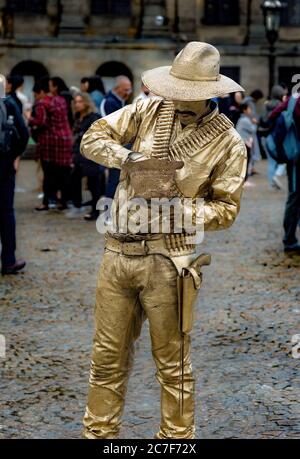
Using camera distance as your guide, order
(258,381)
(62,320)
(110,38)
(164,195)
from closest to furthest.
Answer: (164,195), (258,381), (62,320), (110,38)

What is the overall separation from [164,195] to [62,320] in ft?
10.6

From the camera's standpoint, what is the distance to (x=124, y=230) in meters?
4.50

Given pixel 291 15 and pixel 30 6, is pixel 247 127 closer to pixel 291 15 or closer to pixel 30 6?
pixel 30 6

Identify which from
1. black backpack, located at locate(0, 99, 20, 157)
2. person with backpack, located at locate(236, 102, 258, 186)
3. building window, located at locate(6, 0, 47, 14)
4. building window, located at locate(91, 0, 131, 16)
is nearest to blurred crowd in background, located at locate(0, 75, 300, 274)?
person with backpack, located at locate(236, 102, 258, 186)

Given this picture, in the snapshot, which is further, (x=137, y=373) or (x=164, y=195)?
(x=137, y=373)

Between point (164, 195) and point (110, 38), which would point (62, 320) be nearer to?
point (164, 195)

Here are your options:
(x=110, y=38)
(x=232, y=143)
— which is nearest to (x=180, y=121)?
(x=232, y=143)

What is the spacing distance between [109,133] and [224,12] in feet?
90.3

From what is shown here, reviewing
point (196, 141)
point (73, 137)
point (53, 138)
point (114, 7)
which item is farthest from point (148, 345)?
point (114, 7)

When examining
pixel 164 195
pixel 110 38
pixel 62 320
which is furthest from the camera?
pixel 110 38

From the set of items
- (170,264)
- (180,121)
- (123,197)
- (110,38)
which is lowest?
(110,38)

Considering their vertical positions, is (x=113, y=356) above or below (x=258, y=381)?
above

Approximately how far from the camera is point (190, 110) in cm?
441

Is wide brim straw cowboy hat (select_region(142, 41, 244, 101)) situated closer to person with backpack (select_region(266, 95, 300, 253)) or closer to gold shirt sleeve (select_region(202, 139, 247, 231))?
gold shirt sleeve (select_region(202, 139, 247, 231))
